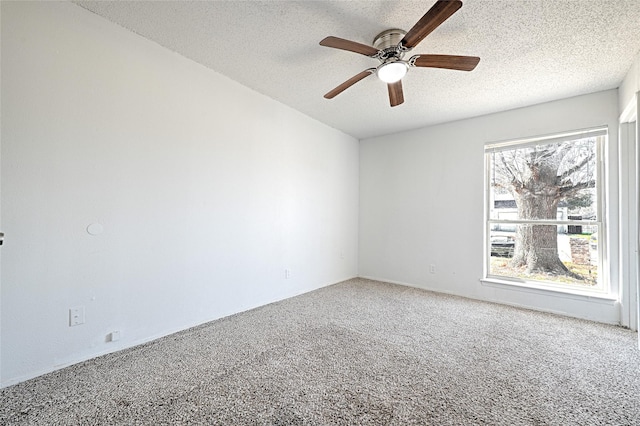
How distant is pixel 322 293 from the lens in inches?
146

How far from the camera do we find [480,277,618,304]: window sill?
2821mm

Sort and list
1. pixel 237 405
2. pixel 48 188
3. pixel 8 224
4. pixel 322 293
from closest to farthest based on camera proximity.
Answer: pixel 237 405, pixel 8 224, pixel 48 188, pixel 322 293

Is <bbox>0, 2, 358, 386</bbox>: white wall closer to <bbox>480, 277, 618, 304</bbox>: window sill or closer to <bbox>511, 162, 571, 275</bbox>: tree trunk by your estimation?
<bbox>480, 277, 618, 304</bbox>: window sill

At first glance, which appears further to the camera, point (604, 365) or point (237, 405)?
point (604, 365)

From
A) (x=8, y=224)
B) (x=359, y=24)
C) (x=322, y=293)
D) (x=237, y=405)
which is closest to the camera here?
(x=237, y=405)

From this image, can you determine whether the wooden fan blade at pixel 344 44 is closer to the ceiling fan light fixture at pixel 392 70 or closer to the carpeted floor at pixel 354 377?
the ceiling fan light fixture at pixel 392 70

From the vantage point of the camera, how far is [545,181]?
3295 millimetres

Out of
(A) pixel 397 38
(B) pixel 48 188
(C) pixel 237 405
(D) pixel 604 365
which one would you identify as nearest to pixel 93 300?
(B) pixel 48 188

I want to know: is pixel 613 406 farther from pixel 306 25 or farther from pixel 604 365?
pixel 306 25

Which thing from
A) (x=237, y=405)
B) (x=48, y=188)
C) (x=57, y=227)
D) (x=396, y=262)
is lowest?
(x=237, y=405)

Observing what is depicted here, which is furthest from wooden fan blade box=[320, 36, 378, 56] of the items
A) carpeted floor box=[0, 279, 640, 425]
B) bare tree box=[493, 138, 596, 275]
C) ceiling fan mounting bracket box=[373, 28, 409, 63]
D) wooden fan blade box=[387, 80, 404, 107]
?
bare tree box=[493, 138, 596, 275]

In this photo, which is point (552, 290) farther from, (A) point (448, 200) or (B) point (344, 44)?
(B) point (344, 44)

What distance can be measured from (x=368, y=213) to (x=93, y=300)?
12.2ft

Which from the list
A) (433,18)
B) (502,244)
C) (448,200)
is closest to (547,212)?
(502,244)
